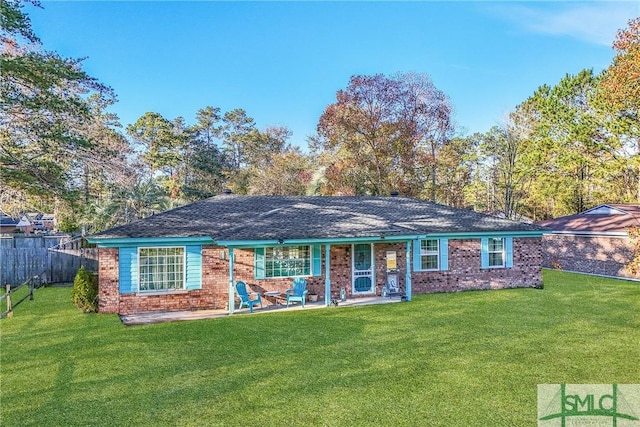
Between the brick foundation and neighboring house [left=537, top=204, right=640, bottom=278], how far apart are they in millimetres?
3844

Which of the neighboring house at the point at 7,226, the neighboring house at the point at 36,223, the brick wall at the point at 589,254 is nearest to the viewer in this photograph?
the brick wall at the point at 589,254

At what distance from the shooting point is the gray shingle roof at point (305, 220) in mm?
12180

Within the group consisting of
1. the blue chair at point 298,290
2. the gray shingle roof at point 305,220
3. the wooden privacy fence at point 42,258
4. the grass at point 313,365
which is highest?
the gray shingle roof at point 305,220

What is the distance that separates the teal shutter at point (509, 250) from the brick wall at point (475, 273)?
0.15 m

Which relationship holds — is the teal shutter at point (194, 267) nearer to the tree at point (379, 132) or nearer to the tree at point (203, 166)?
the tree at point (379, 132)

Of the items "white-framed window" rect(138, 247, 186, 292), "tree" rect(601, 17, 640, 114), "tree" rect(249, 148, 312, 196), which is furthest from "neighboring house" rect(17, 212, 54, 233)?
"tree" rect(601, 17, 640, 114)

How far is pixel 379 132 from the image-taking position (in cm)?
2903

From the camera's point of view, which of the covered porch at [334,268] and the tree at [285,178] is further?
the tree at [285,178]

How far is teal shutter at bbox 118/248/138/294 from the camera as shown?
11.8 metres

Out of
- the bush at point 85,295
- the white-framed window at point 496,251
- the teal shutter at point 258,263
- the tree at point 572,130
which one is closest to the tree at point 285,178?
the tree at point 572,130

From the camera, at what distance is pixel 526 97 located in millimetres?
30984

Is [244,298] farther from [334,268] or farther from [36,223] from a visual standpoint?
[36,223]

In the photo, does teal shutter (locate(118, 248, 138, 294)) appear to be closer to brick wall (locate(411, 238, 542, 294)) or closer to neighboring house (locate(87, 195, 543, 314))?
neighboring house (locate(87, 195, 543, 314))

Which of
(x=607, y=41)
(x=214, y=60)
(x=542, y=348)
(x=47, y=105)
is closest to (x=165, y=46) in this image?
A: (x=214, y=60)
